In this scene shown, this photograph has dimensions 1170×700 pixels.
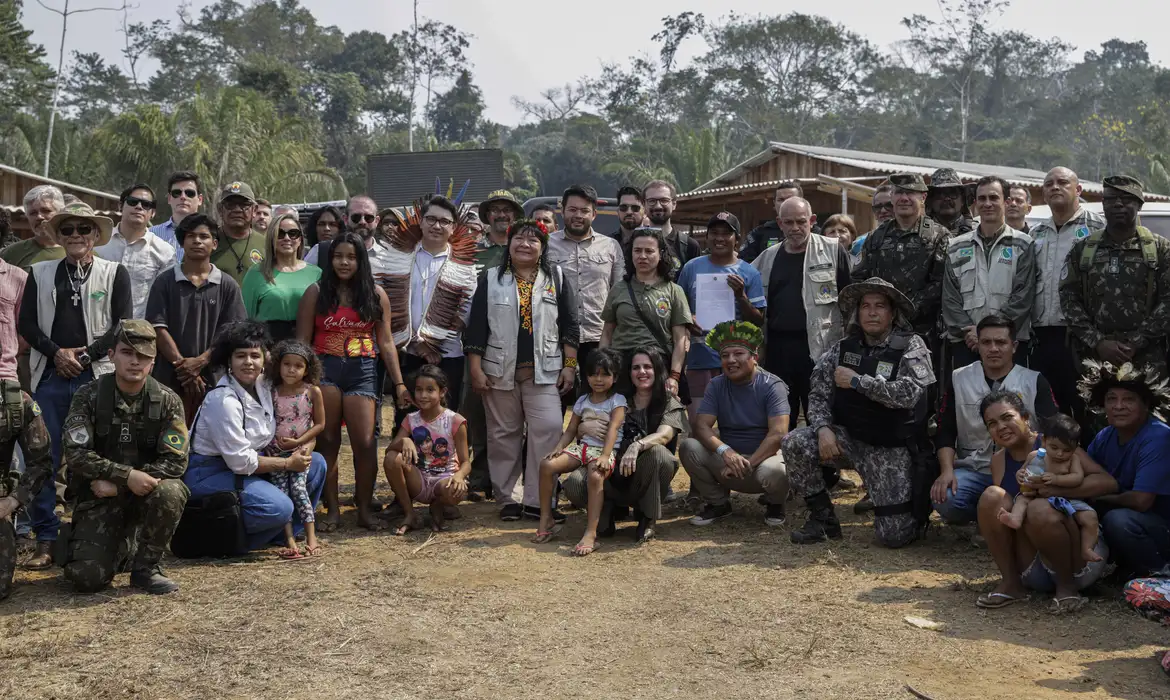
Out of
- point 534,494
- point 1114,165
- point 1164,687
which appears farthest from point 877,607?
point 1114,165

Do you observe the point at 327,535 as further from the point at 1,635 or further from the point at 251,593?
the point at 1,635

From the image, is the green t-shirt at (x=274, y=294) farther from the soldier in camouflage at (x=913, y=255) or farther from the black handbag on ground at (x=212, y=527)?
Result: the soldier in camouflage at (x=913, y=255)

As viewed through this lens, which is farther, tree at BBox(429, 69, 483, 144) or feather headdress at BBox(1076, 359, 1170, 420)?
tree at BBox(429, 69, 483, 144)

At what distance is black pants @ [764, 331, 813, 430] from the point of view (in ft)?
26.0

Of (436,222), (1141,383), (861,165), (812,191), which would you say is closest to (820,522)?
(1141,383)

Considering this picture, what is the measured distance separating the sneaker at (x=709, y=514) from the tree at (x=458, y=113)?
1908 inches

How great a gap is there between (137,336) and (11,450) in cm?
92

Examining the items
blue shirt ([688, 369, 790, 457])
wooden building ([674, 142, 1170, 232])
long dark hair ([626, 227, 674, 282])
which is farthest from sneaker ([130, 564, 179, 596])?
wooden building ([674, 142, 1170, 232])

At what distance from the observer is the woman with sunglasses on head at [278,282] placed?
736 centimetres

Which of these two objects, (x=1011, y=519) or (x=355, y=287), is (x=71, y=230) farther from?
(x=1011, y=519)

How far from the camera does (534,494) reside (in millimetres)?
7543

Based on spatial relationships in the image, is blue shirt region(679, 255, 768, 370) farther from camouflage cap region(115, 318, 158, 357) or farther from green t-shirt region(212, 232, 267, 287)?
camouflage cap region(115, 318, 158, 357)

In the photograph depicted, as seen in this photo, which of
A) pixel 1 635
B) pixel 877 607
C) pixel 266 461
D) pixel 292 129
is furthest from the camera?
pixel 292 129

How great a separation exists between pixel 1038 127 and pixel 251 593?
204 feet
